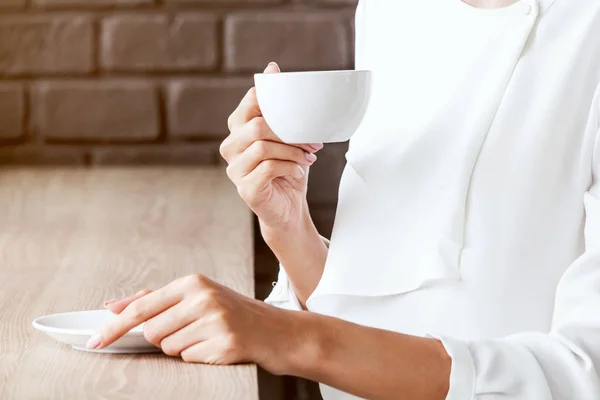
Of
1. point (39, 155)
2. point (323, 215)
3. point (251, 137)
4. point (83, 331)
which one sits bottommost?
point (323, 215)

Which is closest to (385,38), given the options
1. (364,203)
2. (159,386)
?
(364,203)

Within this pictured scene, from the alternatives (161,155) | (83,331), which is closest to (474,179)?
(83,331)

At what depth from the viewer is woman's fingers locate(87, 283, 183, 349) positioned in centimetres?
69

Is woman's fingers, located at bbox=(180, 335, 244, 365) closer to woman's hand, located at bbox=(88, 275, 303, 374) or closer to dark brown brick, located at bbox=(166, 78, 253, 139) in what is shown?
woman's hand, located at bbox=(88, 275, 303, 374)

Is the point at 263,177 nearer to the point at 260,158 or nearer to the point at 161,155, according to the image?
the point at 260,158

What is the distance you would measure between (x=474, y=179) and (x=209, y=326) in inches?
16.2

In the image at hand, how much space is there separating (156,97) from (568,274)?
1243mm

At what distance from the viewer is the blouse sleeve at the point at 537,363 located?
736mm

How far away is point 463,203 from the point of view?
3.23ft

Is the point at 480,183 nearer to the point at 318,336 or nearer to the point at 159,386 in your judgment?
the point at 318,336

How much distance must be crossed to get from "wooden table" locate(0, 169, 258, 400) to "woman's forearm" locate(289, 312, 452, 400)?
0.06m

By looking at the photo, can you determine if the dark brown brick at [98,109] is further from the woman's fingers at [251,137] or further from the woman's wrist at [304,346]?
the woman's wrist at [304,346]

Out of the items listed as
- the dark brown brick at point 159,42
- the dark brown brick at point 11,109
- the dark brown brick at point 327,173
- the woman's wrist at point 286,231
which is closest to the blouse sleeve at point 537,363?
the woman's wrist at point 286,231

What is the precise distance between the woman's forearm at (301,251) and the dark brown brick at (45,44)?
95 centimetres
